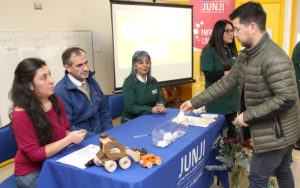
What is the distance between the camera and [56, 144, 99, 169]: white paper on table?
1.37 metres

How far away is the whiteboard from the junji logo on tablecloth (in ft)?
7.42

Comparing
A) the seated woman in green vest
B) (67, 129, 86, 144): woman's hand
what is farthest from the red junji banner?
(67, 129, 86, 144): woman's hand

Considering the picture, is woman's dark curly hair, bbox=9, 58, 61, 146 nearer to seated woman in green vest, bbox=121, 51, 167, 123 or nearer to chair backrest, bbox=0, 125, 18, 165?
chair backrest, bbox=0, 125, 18, 165

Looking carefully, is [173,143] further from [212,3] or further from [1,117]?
[212,3]

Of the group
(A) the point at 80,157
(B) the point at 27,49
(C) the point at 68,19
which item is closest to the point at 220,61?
(A) the point at 80,157

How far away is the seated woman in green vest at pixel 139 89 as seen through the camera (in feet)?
7.86

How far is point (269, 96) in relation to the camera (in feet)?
4.79

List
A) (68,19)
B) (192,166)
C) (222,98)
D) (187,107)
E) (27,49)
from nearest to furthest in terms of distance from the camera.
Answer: (192,166) < (187,107) < (222,98) < (27,49) < (68,19)

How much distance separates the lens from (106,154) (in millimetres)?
1297

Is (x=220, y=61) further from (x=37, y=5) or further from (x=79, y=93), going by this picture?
(x=37, y=5)

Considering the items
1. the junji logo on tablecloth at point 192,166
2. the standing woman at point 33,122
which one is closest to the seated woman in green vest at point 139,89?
the junji logo on tablecloth at point 192,166

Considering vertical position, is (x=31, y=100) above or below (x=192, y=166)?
above

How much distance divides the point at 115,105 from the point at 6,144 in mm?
1137

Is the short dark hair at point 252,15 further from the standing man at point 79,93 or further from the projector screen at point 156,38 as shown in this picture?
the projector screen at point 156,38
